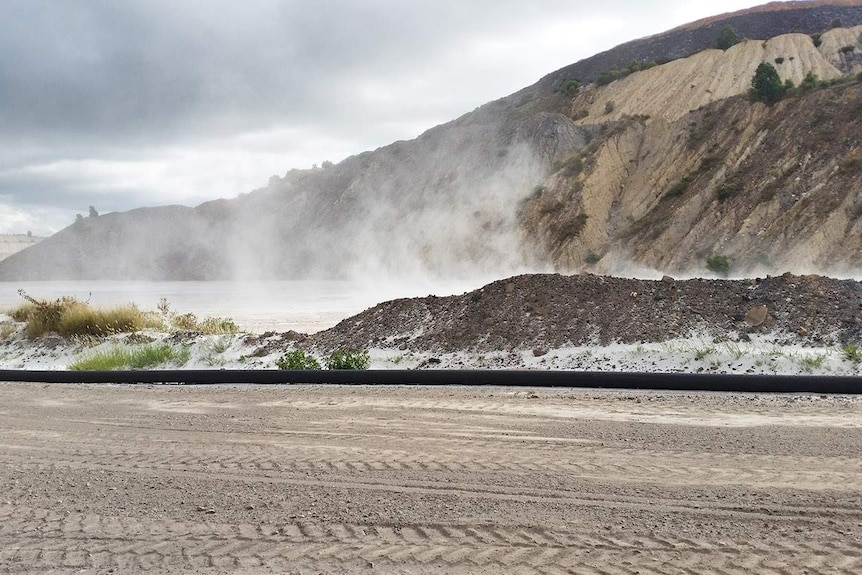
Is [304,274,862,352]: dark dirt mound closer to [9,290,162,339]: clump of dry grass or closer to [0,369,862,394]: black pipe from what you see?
[0,369,862,394]: black pipe

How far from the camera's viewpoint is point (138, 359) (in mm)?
15211

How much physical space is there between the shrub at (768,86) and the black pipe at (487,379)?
123ft

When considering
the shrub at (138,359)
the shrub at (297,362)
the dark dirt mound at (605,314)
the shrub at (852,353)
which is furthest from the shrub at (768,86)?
the shrub at (138,359)

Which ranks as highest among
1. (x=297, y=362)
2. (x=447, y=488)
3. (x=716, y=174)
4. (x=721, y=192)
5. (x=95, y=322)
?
(x=716, y=174)

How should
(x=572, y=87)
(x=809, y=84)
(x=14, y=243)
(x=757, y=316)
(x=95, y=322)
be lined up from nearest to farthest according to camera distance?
(x=757, y=316), (x=95, y=322), (x=809, y=84), (x=572, y=87), (x=14, y=243)

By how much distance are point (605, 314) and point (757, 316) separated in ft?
8.51

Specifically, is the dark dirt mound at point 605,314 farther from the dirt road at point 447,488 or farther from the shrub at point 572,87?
the shrub at point 572,87

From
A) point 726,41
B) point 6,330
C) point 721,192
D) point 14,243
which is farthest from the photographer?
point 14,243

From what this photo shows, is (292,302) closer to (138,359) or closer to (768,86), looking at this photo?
(138,359)

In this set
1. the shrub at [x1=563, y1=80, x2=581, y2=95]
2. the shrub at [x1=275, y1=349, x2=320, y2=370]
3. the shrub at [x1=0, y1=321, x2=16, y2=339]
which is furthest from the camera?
the shrub at [x1=563, y1=80, x2=581, y2=95]

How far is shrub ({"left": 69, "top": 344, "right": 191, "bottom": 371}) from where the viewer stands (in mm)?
15109

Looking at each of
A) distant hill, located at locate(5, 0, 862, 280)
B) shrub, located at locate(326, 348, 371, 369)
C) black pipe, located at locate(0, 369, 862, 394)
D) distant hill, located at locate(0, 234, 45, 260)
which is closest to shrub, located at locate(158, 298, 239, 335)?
black pipe, located at locate(0, 369, 862, 394)

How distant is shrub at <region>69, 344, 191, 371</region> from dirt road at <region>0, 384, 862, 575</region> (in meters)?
5.49

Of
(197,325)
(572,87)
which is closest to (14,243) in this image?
(572,87)
